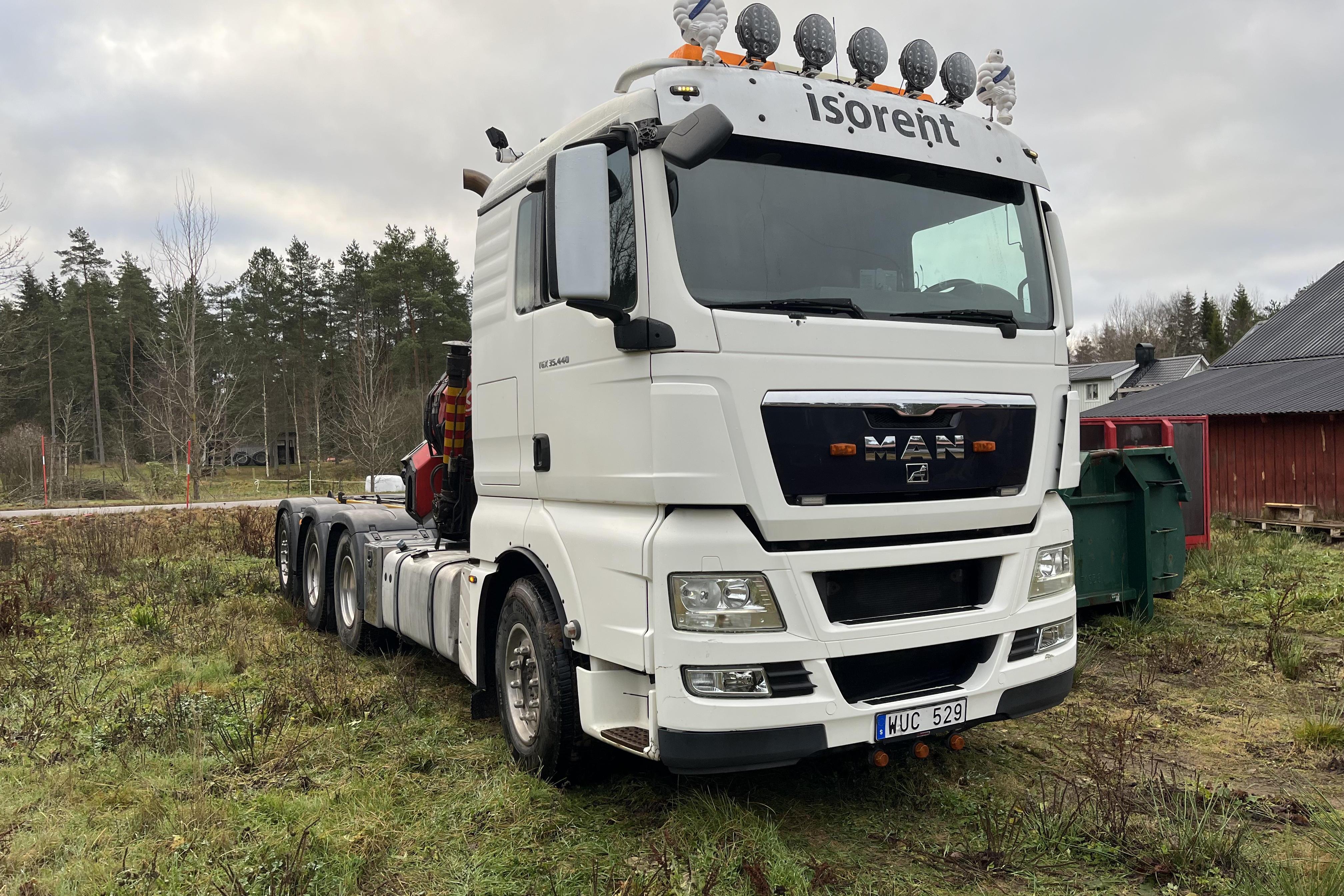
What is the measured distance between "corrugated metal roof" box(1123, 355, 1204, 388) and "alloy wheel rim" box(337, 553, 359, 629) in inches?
2088

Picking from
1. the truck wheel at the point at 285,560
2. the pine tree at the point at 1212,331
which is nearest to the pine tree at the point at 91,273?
the truck wheel at the point at 285,560

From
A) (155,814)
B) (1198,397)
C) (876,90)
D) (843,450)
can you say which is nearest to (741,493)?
(843,450)

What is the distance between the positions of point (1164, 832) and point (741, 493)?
2.19 meters

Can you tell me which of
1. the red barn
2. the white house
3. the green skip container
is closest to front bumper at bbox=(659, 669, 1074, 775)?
the green skip container

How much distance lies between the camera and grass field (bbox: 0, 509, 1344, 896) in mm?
3434

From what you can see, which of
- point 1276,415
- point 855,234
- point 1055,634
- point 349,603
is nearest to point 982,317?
point 855,234

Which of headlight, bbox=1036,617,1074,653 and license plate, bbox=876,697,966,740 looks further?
headlight, bbox=1036,617,1074,653

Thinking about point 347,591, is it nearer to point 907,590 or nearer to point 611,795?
point 611,795

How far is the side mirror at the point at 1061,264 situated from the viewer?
14.7ft

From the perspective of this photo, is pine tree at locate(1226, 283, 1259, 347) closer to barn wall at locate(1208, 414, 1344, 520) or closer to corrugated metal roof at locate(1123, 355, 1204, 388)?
corrugated metal roof at locate(1123, 355, 1204, 388)

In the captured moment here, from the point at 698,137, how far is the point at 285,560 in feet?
24.5

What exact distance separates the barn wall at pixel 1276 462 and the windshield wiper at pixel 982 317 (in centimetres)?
1427

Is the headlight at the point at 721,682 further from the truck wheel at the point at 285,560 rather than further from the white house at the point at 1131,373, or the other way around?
the white house at the point at 1131,373

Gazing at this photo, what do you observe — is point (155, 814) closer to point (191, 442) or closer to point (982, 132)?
point (982, 132)
